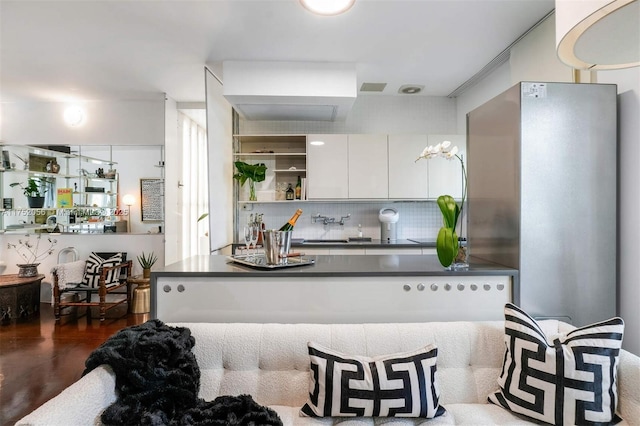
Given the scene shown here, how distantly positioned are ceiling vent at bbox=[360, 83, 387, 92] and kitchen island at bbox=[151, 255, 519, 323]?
2.73 m

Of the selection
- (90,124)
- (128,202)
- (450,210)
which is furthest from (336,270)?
(90,124)

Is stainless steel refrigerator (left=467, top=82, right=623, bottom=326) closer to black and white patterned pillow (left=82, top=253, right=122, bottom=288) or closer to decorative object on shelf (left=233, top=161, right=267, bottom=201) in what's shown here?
decorative object on shelf (left=233, top=161, right=267, bottom=201)

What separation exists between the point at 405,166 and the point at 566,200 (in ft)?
7.35

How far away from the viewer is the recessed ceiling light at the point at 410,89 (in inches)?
161

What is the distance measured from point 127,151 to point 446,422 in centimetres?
492

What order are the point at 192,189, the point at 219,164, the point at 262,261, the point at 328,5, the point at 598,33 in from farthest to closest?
1. the point at 192,189
2. the point at 219,164
3. the point at 262,261
4. the point at 328,5
5. the point at 598,33

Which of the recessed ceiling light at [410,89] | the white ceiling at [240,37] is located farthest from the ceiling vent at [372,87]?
the recessed ceiling light at [410,89]

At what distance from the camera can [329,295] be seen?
1.97 m

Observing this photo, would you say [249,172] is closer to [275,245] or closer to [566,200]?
[275,245]

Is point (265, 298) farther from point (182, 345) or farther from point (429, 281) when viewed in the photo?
point (429, 281)

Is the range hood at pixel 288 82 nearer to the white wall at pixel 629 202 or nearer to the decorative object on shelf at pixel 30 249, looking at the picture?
the white wall at pixel 629 202

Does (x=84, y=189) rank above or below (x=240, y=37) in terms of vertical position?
below

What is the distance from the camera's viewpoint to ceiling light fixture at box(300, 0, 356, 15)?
2035 mm

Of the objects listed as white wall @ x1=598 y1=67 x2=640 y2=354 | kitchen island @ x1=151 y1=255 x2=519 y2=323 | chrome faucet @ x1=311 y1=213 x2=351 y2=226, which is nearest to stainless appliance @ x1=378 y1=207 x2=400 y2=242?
chrome faucet @ x1=311 y1=213 x2=351 y2=226
